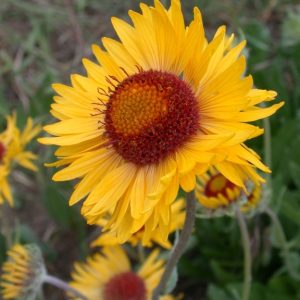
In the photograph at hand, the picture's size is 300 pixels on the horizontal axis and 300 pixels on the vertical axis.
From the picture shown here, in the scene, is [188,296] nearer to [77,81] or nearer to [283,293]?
[283,293]

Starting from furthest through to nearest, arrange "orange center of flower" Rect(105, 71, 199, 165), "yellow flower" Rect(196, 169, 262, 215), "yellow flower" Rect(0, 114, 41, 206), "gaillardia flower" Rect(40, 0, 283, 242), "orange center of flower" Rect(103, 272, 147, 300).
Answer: "yellow flower" Rect(0, 114, 41, 206) < "orange center of flower" Rect(103, 272, 147, 300) < "yellow flower" Rect(196, 169, 262, 215) < "orange center of flower" Rect(105, 71, 199, 165) < "gaillardia flower" Rect(40, 0, 283, 242)

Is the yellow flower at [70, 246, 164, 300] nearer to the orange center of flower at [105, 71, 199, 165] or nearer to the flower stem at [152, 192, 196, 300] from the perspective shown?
the flower stem at [152, 192, 196, 300]

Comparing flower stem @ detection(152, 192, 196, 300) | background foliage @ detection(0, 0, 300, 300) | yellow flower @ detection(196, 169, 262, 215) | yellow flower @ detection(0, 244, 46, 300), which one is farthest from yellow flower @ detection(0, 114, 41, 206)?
flower stem @ detection(152, 192, 196, 300)

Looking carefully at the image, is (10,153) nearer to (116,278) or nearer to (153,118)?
(116,278)

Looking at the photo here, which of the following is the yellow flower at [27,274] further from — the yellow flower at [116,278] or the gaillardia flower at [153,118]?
the gaillardia flower at [153,118]

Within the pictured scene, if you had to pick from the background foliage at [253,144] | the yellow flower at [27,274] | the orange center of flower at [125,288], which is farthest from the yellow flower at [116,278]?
the yellow flower at [27,274]

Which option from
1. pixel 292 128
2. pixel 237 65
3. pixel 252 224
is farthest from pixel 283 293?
pixel 237 65
